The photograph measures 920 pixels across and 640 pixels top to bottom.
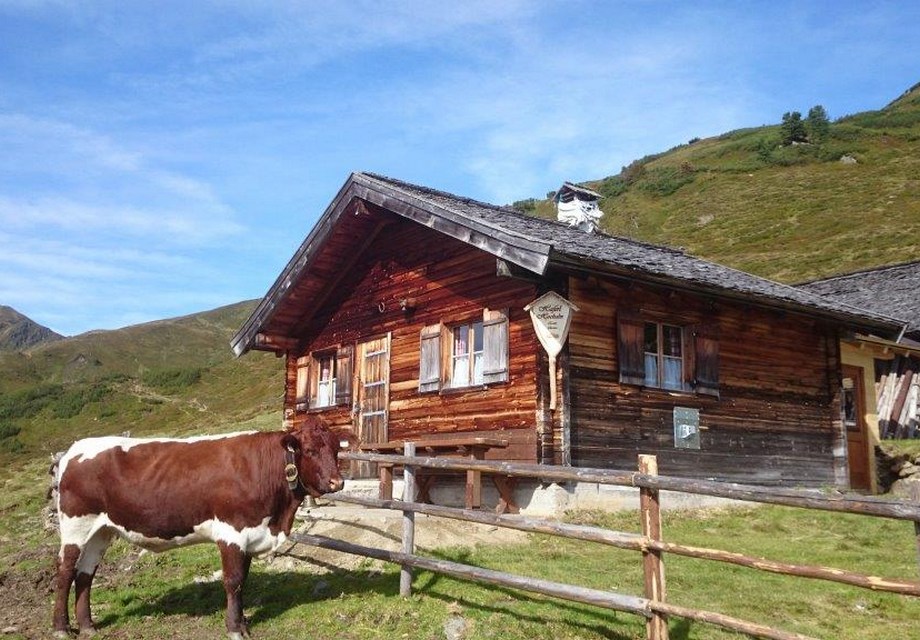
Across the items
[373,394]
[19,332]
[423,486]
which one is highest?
[19,332]

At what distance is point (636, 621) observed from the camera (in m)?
6.93

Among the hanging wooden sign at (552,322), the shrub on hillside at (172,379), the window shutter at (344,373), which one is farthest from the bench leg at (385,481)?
the shrub on hillside at (172,379)

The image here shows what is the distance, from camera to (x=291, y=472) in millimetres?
7152

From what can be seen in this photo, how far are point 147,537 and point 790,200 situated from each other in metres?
65.9

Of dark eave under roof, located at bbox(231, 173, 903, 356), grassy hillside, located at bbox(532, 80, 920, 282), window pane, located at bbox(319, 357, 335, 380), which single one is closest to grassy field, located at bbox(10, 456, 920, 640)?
dark eave under roof, located at bbox(231, 173, 903, 356)

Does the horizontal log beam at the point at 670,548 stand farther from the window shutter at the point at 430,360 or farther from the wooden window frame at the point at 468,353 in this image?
the window shutter at the point at 430,360

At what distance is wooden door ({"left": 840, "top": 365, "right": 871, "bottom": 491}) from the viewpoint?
706 inches

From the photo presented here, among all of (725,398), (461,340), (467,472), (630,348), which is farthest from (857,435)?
(467,472)

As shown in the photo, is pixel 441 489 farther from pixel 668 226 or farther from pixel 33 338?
pixel 33 338

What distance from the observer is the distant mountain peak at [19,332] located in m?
157

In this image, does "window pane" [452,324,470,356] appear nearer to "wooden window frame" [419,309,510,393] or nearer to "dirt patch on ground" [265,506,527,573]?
"wooden window frame" [419,309,510,393]

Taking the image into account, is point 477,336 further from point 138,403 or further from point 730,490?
point 138,403

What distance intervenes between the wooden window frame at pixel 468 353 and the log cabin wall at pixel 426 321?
10 cm

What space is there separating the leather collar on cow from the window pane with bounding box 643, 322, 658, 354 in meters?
8.43
